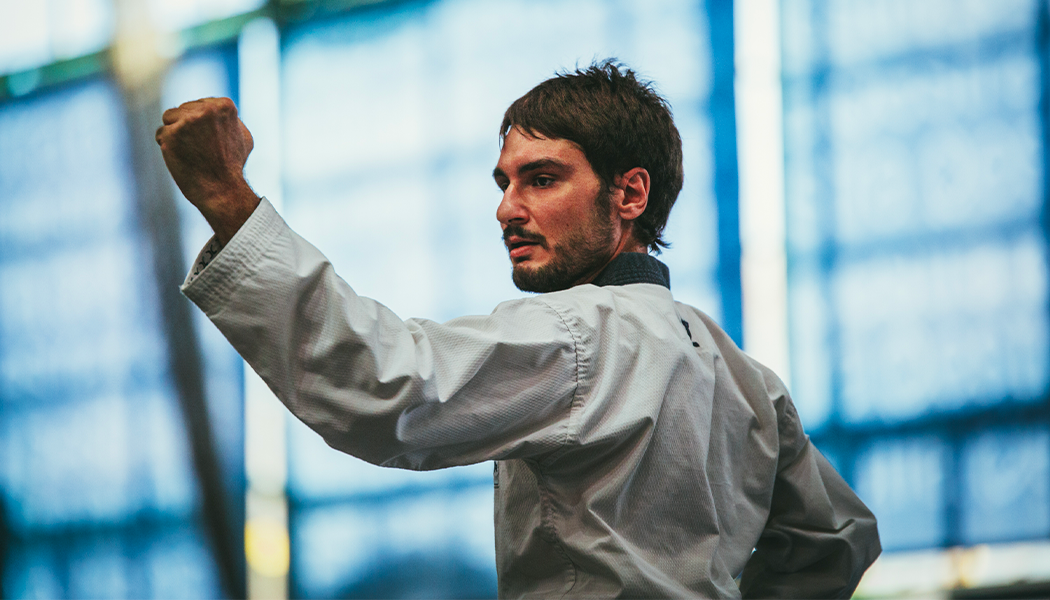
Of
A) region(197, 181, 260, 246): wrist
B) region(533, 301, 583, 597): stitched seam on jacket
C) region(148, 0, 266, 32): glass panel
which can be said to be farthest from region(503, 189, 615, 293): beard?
region(148, 0, 266, 32): glass panel

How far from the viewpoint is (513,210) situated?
1.64 metres

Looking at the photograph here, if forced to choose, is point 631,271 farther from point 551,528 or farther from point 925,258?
point 925,258

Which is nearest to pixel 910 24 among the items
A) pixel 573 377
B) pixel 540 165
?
pixel 540 165

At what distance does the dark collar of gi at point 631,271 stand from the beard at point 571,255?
1.8 inches

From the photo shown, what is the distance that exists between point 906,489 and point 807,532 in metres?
2.09

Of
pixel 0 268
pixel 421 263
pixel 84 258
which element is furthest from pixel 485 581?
pixel 0 268

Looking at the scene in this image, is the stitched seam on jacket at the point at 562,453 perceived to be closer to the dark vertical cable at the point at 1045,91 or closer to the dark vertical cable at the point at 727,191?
the dark vertical cable at the point at 727,191

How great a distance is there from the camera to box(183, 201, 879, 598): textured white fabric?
3.47 feet

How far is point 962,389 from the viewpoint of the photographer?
11.6 ft

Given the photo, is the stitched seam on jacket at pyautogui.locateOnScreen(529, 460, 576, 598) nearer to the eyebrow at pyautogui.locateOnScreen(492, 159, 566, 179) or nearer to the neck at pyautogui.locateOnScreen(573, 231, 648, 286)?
the neck at pyautogui.locateOnScreen(573, 231, 648, 286)

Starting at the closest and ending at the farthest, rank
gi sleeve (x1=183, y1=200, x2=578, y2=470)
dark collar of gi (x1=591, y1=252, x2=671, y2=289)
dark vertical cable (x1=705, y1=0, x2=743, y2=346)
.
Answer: gi sleeve (x1=183, y1=200, x2=578, y2=470)
dark collar of gi (x1=591, y1=252, x2=671, y2=289)
dark vertical cable (x1=705, y1=0, x2=743, y2=346)

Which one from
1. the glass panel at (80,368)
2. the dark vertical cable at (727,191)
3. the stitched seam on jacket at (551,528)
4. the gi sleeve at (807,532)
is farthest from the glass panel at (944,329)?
the glass panel at (80,368)

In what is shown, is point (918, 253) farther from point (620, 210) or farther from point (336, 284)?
point (336, 284)

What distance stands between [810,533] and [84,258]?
470 centimetres
